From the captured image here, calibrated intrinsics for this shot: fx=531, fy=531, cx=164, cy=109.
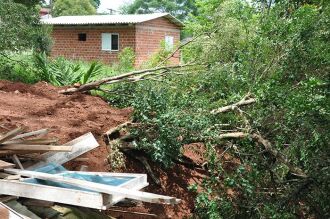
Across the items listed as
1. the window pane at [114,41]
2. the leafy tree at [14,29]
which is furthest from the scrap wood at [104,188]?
the window pane at [114,41]

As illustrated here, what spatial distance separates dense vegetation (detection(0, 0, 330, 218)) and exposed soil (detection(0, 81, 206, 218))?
438mm

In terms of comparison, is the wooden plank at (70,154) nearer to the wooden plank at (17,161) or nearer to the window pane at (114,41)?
the wooden plank at (17,161)

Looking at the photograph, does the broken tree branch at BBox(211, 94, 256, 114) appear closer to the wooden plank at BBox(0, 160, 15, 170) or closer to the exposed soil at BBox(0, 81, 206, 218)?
the exposed soil at BBox(0, 81, 206, 218)

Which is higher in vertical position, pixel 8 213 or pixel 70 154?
pixel 70 154

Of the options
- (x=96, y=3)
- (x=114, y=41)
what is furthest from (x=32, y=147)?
(x=96, y=3)

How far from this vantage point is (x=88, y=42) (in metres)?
26.9

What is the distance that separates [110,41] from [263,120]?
20.2 meters

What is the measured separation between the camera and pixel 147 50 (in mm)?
26359

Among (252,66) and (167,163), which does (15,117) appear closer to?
(167,163)

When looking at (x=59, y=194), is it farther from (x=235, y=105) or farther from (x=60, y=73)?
(x=60, y=73)

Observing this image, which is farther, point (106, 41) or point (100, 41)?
point (100, 41)

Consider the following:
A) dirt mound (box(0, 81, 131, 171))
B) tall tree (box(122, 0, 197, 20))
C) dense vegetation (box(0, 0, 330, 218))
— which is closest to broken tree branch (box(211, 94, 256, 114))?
dense vegetation (box(0, 0, 330, 218))

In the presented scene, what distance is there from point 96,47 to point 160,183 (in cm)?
1984

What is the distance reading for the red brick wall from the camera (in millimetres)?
25734
